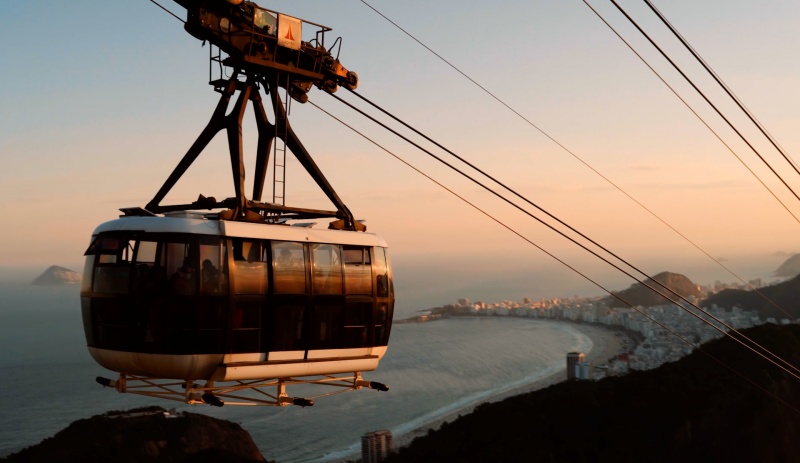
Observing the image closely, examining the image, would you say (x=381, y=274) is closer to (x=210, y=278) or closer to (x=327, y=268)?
(x=327, y=268)

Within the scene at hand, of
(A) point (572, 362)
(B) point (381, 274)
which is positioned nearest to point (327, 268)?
(B) point (381, 274)

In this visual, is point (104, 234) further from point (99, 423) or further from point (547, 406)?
point (99, 423)

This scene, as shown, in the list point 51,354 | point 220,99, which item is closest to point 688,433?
point 220,99

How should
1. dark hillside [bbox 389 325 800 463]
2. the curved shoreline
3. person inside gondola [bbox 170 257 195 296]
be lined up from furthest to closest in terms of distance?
1. the curved shoreline
2. dark hillside [bbox 389 325 800 463]
3. person inside gondola [bbox 170 257 195 296]

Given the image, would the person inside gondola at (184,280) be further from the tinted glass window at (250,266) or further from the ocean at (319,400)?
the ocean at (319,400)

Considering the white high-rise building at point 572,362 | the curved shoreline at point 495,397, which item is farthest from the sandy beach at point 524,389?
the white high-rise building at point 572,362

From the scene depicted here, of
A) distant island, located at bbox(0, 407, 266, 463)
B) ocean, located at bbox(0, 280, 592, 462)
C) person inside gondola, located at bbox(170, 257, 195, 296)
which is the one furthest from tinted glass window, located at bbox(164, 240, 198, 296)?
ocean, located at bbox(0, 280, 592, 462)

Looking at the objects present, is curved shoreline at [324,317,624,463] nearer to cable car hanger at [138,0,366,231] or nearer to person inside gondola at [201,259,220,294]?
cable car hanger at [138,0,366,231]
